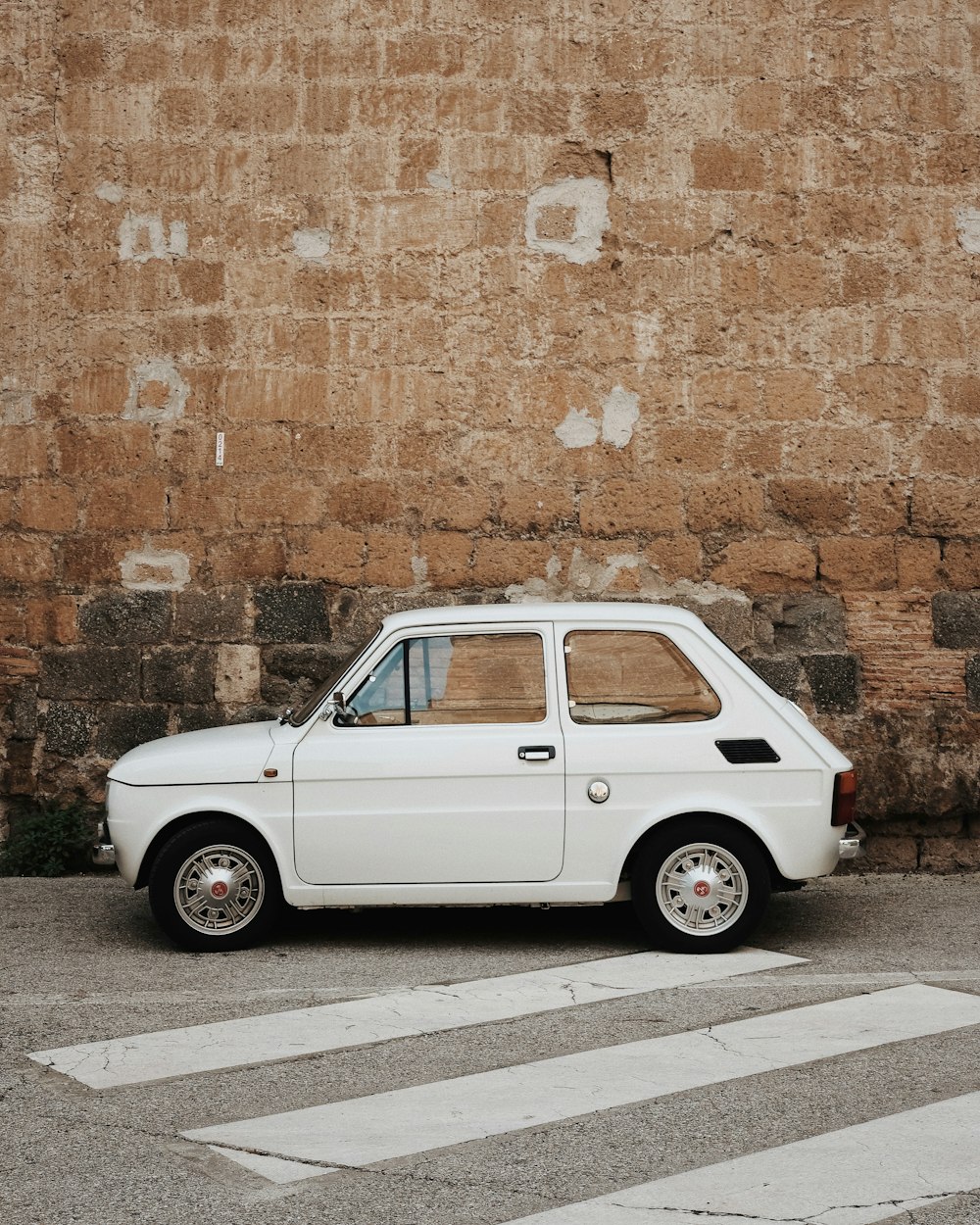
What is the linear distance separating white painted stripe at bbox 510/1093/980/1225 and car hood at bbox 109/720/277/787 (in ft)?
10.6

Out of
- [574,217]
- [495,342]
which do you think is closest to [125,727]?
[495,342]

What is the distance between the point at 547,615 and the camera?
263 inches

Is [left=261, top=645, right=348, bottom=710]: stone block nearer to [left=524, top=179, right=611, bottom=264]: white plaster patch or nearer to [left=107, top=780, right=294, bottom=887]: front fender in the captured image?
[left=107, top=780, right=294, bottom=887]: front fender

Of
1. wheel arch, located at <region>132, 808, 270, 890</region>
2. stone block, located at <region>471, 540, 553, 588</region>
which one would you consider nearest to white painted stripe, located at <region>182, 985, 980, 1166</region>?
wheel arch, located at <region>132, 808, 270, 890</region>

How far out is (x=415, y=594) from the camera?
9172mm

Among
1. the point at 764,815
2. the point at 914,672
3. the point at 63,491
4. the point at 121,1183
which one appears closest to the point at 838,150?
the point at 914,672

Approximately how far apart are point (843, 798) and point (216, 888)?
287 cm

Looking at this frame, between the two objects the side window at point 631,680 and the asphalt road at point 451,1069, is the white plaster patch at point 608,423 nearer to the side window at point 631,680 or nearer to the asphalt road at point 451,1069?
the side window at point 631,680

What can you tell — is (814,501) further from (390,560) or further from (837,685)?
(390,560)

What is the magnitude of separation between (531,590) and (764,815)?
10.3 feet

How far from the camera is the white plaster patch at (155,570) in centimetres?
923

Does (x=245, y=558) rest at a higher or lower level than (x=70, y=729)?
higher

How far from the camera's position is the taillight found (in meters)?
6.38

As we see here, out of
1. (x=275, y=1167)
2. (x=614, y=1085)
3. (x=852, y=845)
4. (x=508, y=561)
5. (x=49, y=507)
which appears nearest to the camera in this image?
(x=275, y=1167)
